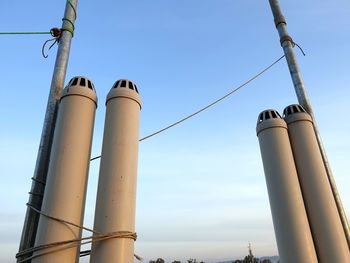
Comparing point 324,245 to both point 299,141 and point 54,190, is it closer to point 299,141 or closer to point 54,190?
point 299,141

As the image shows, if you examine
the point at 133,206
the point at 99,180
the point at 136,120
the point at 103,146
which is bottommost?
the point at 133,206

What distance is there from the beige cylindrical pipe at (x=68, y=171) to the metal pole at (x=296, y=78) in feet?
12.4

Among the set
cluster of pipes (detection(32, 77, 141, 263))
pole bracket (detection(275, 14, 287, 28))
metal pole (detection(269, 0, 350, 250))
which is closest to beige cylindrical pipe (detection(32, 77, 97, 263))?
cluster of pipes (detection(32, 77, 141, 263))

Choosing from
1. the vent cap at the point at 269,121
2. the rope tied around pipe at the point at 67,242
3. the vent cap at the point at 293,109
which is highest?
the vent cap at the point at 293,109

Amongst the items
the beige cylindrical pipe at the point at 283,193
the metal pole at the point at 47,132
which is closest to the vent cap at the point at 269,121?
the beige cylindrical pipe at the point at 283,193

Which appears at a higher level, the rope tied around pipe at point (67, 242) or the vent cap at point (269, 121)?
the vent cap at point (269, 121)

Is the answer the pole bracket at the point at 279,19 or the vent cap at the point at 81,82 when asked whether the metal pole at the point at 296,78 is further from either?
the vent cap at the point at 81,82

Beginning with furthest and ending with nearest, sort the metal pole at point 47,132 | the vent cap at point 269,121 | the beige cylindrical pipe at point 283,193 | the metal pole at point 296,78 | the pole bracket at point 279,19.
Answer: the pole bracket at point 279,19 → the vent cap at point 269,121 → the metal pole at point 296,78 → the beige cylindrical pipe at point 283,193 → the metal pole at point 47,132

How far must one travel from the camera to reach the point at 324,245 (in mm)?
4805

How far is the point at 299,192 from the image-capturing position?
16.6ft

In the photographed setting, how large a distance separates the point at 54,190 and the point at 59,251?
668 millimetres

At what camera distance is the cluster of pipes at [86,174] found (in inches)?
147

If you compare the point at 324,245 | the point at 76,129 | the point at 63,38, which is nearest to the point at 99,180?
the point at 76,129

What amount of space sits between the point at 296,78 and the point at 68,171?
465 centimetres
